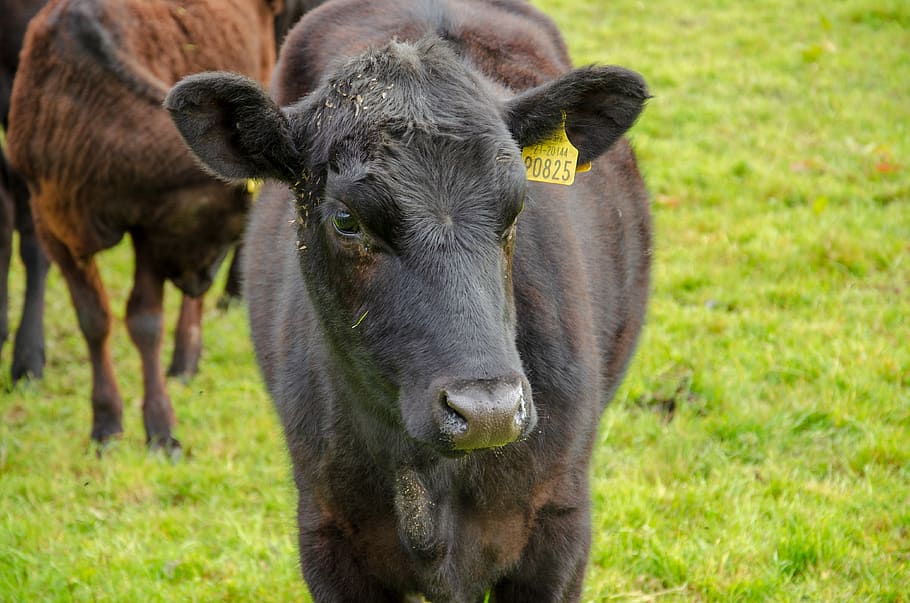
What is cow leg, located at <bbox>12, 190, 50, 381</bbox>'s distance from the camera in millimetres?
7055

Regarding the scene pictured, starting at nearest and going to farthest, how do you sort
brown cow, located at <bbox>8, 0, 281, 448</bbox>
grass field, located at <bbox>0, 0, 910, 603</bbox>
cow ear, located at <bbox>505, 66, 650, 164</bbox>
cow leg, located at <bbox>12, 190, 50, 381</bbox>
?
cow ear, located at <bbox>505, 66, 650, 164</bbox>, grass field, located at <bbox>0, 0, 910, 603</bbox>, brown cow, located at <bbox>8, 0, 281, 448</bbox>, cow leg, located at <bbox>12, 190, 50, 381</bbox>

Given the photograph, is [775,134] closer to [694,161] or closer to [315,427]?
[694,161]

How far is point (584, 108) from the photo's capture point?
134 inches

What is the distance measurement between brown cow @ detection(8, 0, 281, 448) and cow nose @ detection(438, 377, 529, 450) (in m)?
3.54

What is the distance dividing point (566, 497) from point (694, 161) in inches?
229

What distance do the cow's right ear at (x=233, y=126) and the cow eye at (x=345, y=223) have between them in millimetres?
299

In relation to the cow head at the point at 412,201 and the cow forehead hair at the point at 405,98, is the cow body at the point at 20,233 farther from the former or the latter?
the cow forehead hair at the point at 405,98

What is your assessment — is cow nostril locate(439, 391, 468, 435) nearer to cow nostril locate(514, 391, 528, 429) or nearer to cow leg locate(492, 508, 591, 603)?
cow nostril locate(514, 391, 528, 429)

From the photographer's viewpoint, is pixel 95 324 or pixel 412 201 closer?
pixel 412 201

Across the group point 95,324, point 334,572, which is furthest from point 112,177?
point 334,572

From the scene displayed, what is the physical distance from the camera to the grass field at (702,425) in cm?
448

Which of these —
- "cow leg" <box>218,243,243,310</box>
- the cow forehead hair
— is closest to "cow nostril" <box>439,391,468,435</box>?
the cow forehead hair

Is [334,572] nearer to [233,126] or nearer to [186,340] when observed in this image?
[233,126]

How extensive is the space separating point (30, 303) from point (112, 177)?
1.89m
